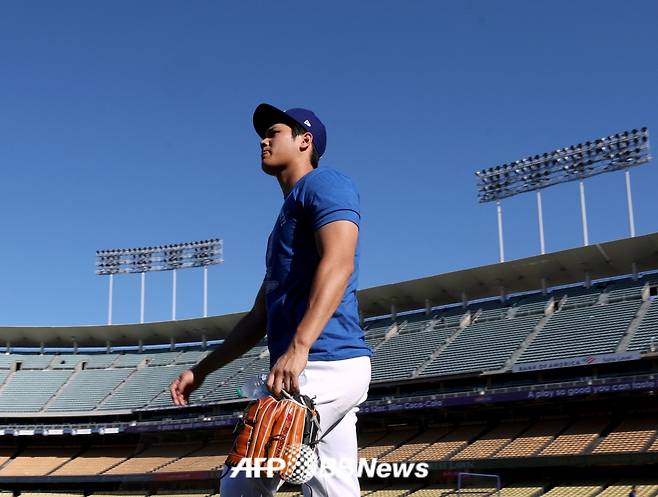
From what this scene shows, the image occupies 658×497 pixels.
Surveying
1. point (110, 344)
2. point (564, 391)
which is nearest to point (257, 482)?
point (564, 391)

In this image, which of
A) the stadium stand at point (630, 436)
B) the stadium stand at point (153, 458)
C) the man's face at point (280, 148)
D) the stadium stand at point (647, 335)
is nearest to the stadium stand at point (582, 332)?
the stadium stand at point (647, 335)

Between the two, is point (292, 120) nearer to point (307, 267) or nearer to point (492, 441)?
point (307, 267)

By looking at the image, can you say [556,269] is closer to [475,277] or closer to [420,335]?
[475,277]

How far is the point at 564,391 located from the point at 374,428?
10729 millimetres

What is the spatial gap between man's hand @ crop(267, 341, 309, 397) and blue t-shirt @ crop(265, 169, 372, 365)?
30cm

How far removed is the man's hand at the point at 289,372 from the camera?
124 inches

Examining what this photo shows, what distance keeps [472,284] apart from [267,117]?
124ft

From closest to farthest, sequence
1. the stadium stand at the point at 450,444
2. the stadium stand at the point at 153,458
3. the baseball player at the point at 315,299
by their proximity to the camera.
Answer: the baseball player at the point at 315,299 → the stadium stand at the point at 450,444 → the stadium stand at the point at 153,458

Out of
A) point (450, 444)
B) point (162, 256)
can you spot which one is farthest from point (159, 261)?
point (450, 444)

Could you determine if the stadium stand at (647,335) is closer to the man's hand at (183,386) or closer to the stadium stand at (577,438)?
the stadium stand at (577,438)

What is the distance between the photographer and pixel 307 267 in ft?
12.0

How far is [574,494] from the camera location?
88.9ft

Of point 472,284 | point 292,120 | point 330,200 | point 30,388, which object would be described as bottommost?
point 330,200

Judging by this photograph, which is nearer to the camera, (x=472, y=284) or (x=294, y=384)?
(x=294, y=384)
